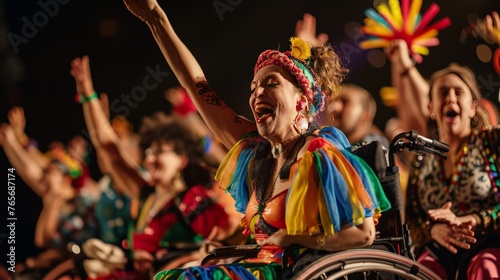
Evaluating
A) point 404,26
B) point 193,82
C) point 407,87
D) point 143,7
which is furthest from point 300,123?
point 404,26

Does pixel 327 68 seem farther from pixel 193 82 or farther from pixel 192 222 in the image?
pixel 192 222

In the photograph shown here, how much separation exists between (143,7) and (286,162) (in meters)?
0.90

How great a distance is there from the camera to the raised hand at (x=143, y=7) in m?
2.76

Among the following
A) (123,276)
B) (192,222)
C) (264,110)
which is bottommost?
(123,276)

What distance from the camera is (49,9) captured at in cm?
456

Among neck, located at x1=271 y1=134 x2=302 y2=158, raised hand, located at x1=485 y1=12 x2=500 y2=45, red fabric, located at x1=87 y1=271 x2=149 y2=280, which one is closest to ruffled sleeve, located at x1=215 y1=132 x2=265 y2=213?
neck, located at x1=271 y1=134 x2=302 y2=158

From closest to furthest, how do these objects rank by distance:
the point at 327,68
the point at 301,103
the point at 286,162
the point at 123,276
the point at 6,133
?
1. the point at 286,162
2. the point at 301,103
3. the point at 327,68
4. the point at 123,276
5. the point at 6,133

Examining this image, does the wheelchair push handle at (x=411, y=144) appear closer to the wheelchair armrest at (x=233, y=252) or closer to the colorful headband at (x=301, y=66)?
the colorful headband at (x=301, y=66)

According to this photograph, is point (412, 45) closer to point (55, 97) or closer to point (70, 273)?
point (55, 97)

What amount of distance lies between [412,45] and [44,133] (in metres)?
2.54

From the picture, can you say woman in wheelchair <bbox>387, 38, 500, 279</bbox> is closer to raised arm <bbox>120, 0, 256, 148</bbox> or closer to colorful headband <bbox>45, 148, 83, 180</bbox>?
raised arm <bbox>120, 0, 256, 148</bbox>

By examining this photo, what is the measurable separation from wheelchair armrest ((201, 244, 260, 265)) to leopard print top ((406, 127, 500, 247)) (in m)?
1.53

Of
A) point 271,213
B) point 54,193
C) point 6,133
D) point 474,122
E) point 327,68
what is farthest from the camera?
point 54,193

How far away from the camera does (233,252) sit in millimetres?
2426
